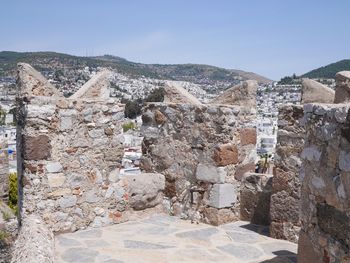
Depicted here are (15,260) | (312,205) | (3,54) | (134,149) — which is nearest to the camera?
(312,205)

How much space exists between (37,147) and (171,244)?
5.93 feet

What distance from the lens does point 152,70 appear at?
8850 cm

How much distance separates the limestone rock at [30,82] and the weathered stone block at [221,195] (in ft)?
7.48

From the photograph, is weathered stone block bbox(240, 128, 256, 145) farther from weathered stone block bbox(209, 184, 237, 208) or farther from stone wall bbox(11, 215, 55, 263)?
Result: stone wall bbox(11, 215, 55, 263)

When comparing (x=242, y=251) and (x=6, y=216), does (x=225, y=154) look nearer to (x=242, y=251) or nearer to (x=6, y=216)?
(x=242, y=251)

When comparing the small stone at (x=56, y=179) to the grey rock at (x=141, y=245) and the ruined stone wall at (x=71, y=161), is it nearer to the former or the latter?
the ruined stone wall at (x=71, y=161)

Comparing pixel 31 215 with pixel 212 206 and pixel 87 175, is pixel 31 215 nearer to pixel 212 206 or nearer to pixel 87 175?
pixel 87 175

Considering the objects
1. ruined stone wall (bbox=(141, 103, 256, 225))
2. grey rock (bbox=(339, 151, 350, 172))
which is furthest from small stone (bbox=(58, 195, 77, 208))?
grey rock (bbox=(339, 151, 350, 172))

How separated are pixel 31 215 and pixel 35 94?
4.33 feet

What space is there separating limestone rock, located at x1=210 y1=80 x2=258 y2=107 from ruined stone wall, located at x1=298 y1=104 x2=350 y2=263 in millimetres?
2651

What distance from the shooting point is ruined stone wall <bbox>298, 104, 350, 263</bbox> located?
254 centimetres

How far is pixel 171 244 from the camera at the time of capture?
5.09 m

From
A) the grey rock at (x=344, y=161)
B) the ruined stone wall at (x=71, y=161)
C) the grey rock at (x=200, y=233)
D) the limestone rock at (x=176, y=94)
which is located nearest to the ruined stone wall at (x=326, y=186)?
the grey rock at (x=344, y=161)

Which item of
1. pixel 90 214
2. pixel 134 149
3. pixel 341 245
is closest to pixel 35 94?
pixel 90 214
